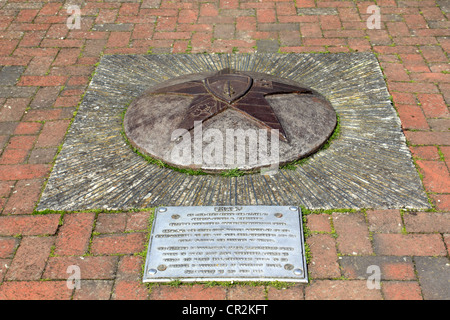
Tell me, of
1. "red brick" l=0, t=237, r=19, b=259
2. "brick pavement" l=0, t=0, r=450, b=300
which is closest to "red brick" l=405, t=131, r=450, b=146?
"brick pavement" l=0, t=0, r=450, b=300

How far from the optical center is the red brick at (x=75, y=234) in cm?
277

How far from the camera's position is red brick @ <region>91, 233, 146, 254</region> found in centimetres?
276

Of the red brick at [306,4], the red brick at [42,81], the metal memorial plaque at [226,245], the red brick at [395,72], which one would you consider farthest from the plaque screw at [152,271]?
the red brick at [306,4]

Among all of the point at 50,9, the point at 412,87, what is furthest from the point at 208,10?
the point at 412,87

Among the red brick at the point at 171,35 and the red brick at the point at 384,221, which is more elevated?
the red brick at the point at 171,35

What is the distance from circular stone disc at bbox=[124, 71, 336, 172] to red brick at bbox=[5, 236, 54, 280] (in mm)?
937

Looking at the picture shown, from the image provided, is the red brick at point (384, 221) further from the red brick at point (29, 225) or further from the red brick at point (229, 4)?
the red brick at point (229, 4)

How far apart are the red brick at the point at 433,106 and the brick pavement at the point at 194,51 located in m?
0.01

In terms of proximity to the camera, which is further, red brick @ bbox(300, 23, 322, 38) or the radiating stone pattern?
red brick @ bbox(300, 23, 322, 38)

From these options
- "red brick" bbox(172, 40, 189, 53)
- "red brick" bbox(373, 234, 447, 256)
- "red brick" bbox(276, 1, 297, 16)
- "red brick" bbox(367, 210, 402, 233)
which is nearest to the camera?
"red brick" bbox(373, 234, 447, 256)

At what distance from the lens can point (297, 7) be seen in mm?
5207

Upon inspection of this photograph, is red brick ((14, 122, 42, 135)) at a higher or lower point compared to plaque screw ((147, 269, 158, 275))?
lower

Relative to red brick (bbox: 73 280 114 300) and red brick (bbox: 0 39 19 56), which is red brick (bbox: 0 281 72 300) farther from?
red brick (bbox: 0 39 19 56)

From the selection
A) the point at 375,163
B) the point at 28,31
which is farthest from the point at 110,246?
the point at 28,31
